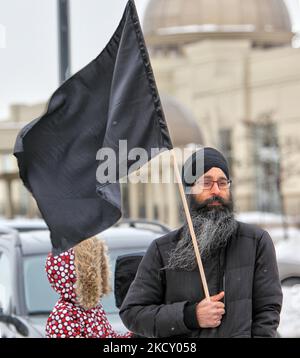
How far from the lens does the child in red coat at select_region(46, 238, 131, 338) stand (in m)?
4.62

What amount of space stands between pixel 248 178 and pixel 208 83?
575 centimetres

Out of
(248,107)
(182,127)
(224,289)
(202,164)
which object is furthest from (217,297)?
(248,107)

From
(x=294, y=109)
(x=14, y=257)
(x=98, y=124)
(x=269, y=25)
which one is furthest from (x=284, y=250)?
(x=269, y=25)

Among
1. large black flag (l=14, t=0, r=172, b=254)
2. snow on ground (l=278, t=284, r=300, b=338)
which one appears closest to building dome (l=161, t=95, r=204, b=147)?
snow on ground (l=278, t=284, r=300, b=338)

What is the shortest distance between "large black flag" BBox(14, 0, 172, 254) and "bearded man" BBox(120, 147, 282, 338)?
0.81ft

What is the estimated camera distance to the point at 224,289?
3701 millimetres

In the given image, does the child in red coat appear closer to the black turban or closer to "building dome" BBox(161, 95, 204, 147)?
the black turban

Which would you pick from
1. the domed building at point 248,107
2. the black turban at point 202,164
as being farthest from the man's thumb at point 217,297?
the domed building at point 248,107

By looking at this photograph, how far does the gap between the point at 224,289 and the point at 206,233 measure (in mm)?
214

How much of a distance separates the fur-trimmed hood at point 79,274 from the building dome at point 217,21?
5821cm

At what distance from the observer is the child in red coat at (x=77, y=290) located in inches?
182

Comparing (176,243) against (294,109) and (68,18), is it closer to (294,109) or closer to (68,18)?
(68,18)

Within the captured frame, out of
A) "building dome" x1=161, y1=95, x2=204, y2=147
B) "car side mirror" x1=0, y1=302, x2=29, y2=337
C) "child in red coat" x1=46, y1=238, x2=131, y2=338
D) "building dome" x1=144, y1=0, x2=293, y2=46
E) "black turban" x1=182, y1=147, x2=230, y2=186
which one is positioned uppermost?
"building dome" x1=144, y1=0, x2=293, y2=46
